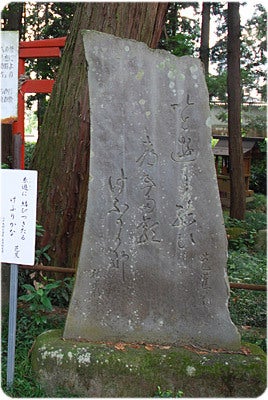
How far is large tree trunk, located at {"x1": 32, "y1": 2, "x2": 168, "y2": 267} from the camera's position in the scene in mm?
4582

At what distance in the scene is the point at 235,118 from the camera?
11672 mm

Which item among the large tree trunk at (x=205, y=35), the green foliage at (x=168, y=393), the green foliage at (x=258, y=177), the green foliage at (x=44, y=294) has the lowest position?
the green foliage at (x=168, y=393)

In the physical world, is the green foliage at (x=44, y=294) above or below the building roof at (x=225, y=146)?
below

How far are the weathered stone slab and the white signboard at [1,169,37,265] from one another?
39 centimetres

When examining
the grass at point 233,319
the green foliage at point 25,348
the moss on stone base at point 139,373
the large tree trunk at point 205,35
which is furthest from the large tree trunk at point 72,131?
the large tree trunk at point 205,35

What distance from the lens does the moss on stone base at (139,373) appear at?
10.8 feet

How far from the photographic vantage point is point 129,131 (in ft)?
11.3

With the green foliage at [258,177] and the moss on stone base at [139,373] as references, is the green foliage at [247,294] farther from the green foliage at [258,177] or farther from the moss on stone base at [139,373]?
the green foliage at [258,177]

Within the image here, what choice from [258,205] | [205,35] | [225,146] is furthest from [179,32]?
[258,205]

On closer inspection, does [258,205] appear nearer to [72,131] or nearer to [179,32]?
[179,32]

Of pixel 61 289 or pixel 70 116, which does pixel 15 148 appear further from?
pixel 61 289

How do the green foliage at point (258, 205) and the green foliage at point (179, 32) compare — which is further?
the green foliage at point (258, 205)

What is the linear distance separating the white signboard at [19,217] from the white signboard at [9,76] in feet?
5.33

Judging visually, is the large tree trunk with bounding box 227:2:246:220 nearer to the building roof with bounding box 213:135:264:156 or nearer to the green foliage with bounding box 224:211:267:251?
the green foliage with bounding box 224:211:267:251
